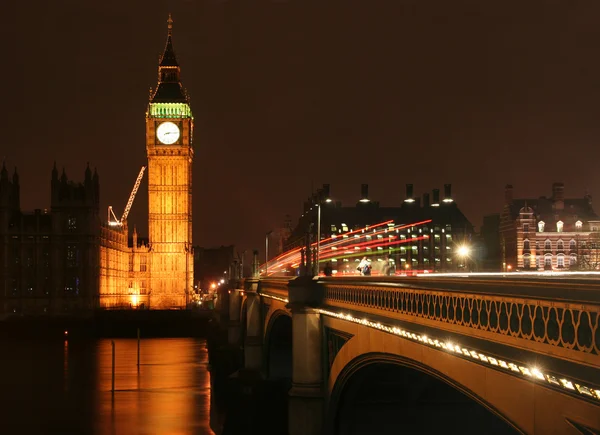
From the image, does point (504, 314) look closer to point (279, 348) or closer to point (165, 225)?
point (279, 348)

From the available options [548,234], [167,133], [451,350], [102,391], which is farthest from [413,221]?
[451,350]

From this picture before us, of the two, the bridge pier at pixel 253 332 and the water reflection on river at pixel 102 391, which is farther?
the bridge pier at pixel 253 332

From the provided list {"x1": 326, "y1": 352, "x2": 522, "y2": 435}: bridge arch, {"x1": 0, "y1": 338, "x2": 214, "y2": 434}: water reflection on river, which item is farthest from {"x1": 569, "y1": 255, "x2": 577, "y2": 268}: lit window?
{"x1": 326, "y1": 352, "x2": 522, "y2": 435}: bridge arch

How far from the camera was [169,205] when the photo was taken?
465ft

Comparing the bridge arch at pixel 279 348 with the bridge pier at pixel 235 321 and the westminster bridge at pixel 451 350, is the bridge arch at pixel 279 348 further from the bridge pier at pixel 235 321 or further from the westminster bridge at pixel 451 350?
the westminster bridge at pixel 451 350

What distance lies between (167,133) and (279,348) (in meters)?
89.1

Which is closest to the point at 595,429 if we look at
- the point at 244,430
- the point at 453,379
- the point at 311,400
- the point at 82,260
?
the point at 453,379

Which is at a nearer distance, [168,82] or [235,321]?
Answer: [235,321]

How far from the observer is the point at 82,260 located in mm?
121938

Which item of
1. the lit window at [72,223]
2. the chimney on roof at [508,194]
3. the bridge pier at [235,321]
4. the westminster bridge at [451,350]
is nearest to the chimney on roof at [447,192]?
the chimney on roof at [508,194]

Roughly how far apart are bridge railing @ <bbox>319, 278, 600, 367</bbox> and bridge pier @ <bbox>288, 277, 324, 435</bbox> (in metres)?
9.52

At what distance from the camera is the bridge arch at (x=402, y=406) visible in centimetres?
2478

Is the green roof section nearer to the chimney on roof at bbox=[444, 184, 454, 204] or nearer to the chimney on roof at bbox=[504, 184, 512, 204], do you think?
the chimney on roof at bbox=[444, 184, 454, 204]

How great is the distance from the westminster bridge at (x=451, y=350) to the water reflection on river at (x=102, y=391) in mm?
18481
